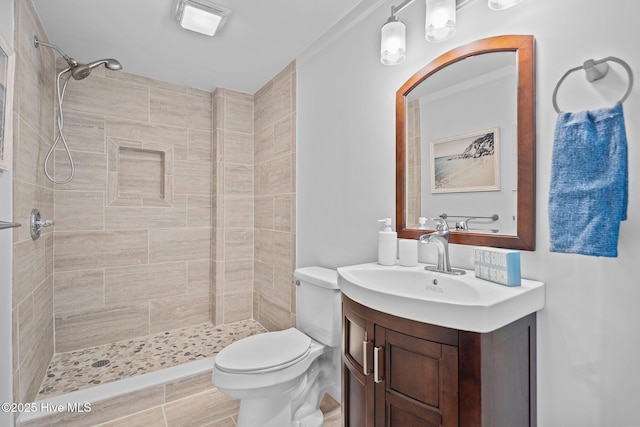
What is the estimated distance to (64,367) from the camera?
2.19 metres

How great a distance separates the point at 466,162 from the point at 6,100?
1.98 meters

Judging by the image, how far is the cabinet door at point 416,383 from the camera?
89 centimetres

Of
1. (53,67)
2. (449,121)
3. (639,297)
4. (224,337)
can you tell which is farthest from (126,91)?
(639,297)

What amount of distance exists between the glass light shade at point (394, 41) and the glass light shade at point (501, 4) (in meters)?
0.41

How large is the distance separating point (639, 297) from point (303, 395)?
149cm

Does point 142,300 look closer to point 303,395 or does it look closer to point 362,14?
point 303,395

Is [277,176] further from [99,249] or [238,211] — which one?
[99,249]

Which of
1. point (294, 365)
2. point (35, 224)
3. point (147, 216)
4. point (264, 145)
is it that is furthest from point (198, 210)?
point (294, 365)

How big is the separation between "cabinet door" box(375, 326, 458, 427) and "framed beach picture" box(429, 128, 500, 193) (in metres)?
0.69

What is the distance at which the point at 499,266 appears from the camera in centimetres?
106

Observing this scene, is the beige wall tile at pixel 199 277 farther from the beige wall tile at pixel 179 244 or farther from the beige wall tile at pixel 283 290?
the beige wall tile at pixel 283 290

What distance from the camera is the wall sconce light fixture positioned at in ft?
4.13

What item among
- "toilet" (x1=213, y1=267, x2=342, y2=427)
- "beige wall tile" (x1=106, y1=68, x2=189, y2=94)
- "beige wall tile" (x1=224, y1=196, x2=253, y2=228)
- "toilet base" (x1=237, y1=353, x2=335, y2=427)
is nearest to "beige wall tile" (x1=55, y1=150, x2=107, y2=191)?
"beige wall tile" (x1=106, y1=68, x2=189, y2=94)

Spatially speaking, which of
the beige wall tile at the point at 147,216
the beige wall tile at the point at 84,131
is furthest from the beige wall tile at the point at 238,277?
the beige wall tile at the point at 84,131
